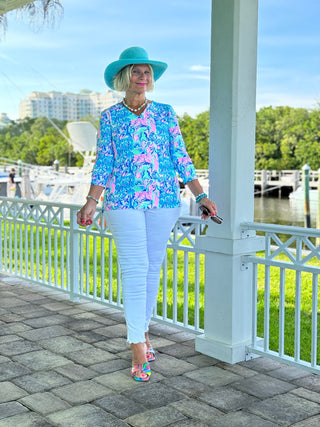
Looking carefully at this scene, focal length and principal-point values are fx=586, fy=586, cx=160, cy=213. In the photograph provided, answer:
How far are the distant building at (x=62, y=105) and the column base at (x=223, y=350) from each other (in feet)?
74.6

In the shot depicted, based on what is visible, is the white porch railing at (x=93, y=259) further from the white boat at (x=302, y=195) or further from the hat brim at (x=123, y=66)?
the white boat at (x=302, y=195)

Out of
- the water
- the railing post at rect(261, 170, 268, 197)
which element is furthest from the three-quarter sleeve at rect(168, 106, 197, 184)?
the railing post at rect(261, 170, 268, 197)

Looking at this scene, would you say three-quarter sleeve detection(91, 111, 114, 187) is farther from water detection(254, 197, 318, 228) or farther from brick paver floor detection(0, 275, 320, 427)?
water detection(254, 197, 318, 228)

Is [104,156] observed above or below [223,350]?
above

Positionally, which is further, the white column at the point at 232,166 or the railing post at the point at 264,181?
the railing post at the point at 264,181

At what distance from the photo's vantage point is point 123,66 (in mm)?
2947

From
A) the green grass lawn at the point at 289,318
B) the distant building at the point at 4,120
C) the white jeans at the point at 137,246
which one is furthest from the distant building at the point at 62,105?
the white jeans at the point at 137,246

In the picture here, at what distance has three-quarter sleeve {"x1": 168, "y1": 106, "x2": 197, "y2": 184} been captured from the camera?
3021 millimetres

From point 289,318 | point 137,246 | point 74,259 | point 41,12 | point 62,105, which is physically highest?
point 62,105

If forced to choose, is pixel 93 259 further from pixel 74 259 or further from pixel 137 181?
pixel 137 181

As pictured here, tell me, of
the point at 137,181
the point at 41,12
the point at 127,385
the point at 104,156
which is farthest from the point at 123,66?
the point at 41,12

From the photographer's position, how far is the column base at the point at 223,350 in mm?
3213

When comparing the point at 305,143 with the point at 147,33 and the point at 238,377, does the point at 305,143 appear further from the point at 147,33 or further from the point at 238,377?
the point at 238,377

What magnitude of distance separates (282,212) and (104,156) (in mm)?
28004
